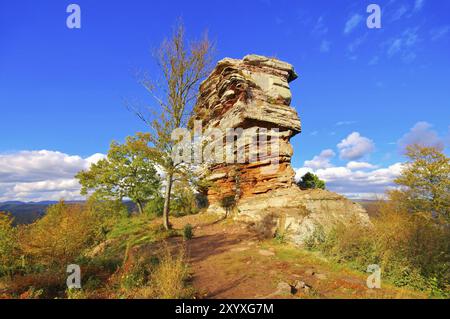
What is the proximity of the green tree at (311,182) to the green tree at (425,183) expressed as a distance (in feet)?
28.8

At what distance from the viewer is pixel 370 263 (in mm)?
7867

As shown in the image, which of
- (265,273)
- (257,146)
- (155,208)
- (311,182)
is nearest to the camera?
(265,273)

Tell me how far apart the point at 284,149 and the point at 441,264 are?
9659 millimetres

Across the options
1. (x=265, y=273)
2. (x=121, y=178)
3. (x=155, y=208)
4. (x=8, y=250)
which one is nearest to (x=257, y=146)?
(x=265, y=273)

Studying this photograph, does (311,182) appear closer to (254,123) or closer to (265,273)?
(254,123)

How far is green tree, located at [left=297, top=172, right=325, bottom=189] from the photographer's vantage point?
63.6 ft

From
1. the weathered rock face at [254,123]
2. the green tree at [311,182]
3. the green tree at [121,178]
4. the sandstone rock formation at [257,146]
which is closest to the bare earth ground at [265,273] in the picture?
the sandstone rock formation at [257,146]

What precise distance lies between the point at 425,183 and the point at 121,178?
3105 cm

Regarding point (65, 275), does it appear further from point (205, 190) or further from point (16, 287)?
point (205, 190)

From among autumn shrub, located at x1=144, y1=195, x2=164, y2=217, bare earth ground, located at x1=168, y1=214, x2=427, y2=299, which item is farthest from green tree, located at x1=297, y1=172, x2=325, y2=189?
autumn shrub, located at x1=144, y1=195, x2=164, y2=217

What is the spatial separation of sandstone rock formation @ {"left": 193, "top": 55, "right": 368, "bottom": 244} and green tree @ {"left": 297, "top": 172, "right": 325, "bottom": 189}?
5.16 metres

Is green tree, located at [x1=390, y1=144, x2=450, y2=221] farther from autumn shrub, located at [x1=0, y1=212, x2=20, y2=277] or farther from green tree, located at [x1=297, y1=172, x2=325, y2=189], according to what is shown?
autumn shrub, located at [x1=0, y1=212, x2=20, y2=277]

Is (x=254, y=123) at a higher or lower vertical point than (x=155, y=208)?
higher

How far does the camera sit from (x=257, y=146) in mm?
16188
